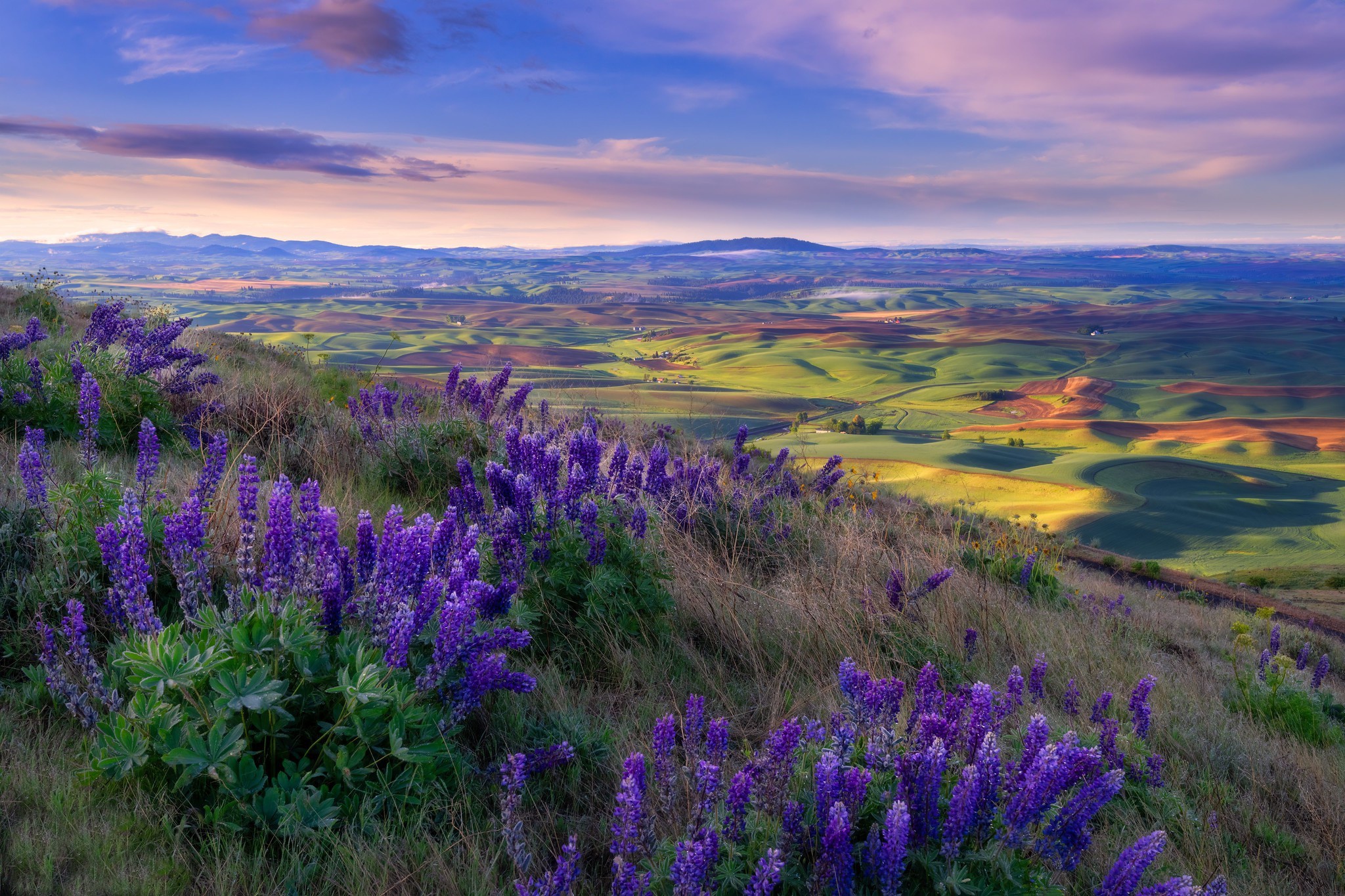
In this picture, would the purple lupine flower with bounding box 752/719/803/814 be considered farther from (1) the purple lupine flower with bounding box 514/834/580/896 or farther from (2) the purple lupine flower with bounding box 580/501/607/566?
(2) the purple lupine flower with bounding box 580/501/607/566

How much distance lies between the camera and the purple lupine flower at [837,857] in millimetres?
1923

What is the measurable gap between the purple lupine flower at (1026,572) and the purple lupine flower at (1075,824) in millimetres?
6596

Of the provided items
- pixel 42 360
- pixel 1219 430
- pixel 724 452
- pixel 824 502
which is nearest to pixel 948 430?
pixel 1219 430

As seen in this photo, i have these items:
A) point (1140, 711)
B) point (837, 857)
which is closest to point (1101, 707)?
point (1140, 711)

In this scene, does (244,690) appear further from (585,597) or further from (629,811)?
(585,597)

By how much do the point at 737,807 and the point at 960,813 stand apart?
62 cm

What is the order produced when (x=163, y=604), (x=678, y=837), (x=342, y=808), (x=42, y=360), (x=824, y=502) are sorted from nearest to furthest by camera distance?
(x=678, y=837)
(x=342, y=808)
(x=163, y=604)
(x=42, y=360)
(x=824, y=502)

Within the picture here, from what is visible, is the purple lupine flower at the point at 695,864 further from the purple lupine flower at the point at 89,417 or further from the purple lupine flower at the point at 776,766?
the purple lupine flower at the point at 89,417

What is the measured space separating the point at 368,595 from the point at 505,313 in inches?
7417

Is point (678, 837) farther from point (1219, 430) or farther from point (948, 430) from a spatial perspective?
point (1219, 430)

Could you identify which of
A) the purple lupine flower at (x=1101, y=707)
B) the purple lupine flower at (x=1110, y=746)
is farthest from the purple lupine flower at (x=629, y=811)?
the purple lupine flower at (x=1101, y=707)

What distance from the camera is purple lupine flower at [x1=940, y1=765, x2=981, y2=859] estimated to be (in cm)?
200

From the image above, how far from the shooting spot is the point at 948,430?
88.5 m

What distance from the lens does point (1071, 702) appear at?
4.45 meters
